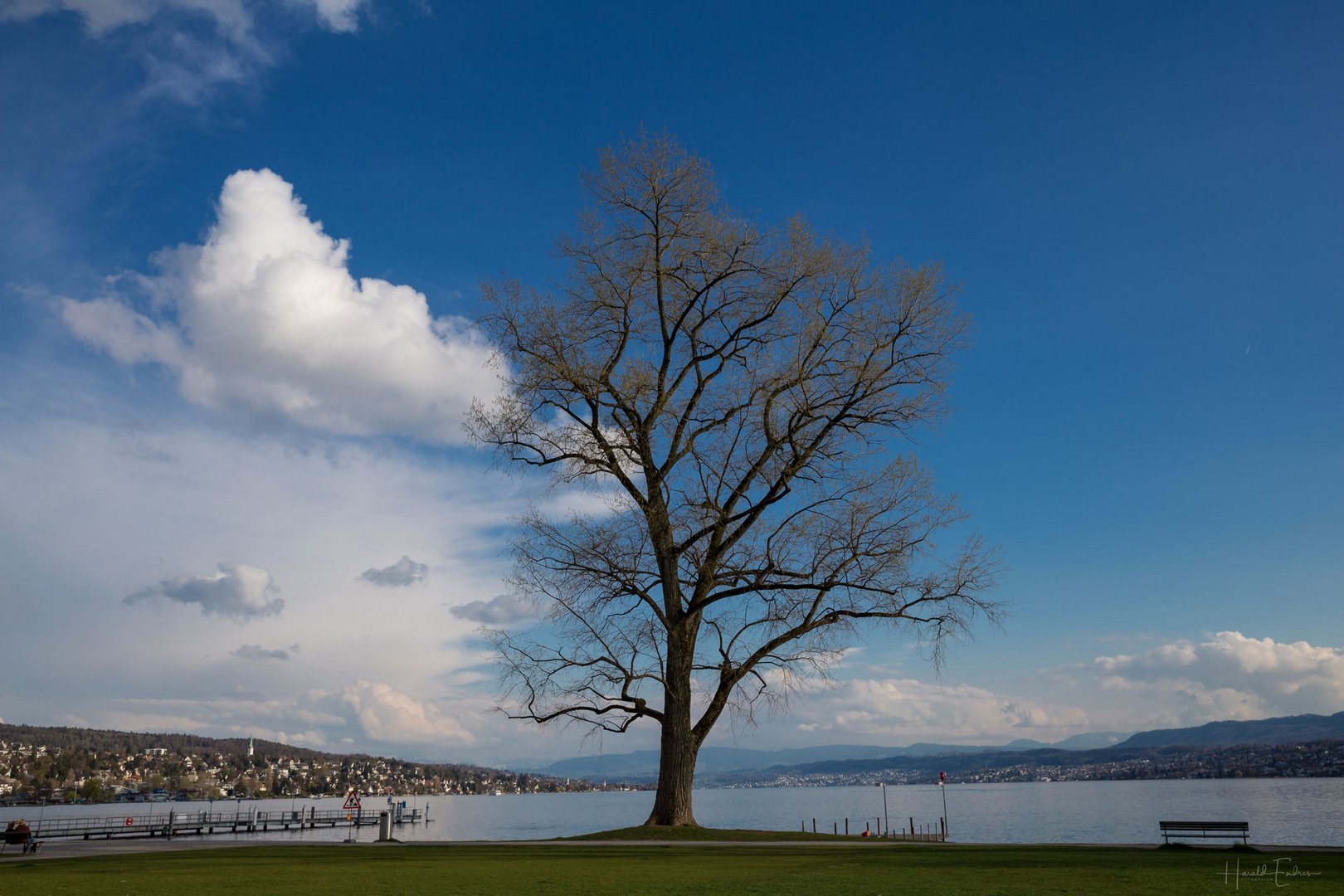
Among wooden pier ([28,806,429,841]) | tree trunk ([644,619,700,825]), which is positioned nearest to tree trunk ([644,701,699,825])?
tree trunk ([644,619,700,825])

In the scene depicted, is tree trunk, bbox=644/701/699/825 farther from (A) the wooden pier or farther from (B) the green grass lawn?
(A) the wooden pier

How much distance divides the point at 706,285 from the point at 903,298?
4.94m

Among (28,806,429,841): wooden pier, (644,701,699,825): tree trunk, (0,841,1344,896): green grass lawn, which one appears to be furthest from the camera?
(28,806,429,841): wooden pier

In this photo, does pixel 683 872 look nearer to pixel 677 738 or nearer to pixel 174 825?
pixel 677 738

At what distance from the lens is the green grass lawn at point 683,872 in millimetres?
11039

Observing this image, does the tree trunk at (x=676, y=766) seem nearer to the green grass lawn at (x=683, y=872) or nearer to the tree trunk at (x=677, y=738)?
the tree trunk at (x=677, y=738)

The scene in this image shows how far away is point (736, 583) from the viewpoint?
2342cm

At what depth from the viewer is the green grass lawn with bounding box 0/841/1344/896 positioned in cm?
1104

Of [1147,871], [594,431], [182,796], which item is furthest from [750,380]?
[182,796]

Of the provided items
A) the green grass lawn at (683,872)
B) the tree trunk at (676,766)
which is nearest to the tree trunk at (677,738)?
the tree trunk at (676,766)

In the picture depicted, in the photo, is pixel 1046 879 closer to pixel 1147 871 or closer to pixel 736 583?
pixel 1147 871

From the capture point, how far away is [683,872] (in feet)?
44.4

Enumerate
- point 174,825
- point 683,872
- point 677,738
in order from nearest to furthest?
point 683,872 → point 677,738 → point 174,825

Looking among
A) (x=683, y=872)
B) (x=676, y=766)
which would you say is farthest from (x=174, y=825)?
(x=683, y=872)
